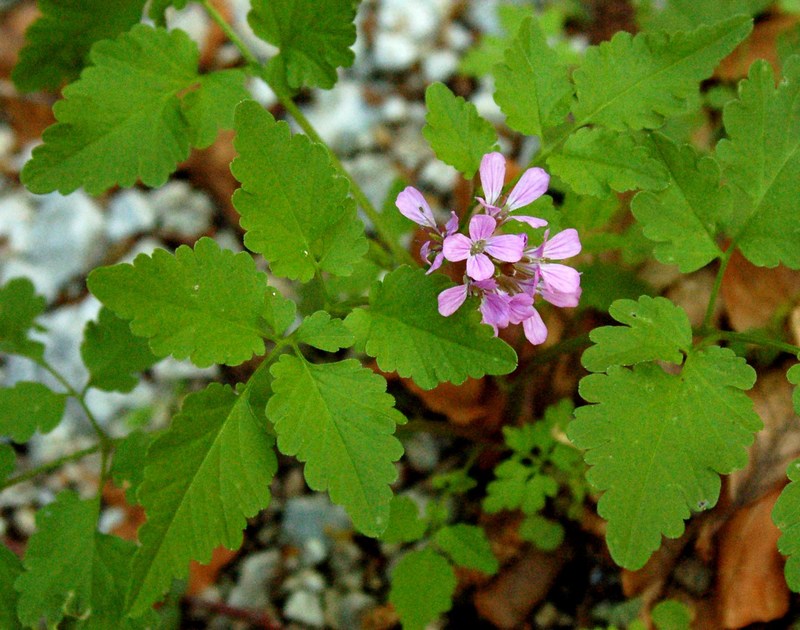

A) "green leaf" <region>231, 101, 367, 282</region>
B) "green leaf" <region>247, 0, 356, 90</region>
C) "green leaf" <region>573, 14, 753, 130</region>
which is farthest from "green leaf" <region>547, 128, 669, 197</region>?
"green leaf" <region>247, 0, 356, 90</region>

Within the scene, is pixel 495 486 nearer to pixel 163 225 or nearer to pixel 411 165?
pixel 411 165

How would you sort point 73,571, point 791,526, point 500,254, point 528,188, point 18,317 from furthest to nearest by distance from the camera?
point 18,317 → point 73,571 → point 528,188 → point 500,254 → point 791,526

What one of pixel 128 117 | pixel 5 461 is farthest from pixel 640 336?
pixel 5 461

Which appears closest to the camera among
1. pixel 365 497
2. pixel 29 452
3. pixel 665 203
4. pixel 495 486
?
pixel 365 497

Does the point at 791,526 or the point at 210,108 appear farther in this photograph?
the point at 210,108

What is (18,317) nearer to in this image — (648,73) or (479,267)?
(479,267)

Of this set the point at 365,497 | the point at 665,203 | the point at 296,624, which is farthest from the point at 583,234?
the point at 296,624

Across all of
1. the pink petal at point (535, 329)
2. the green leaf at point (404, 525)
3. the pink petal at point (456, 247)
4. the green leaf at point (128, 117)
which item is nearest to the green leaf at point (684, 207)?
the pink petal at point (535, 329)

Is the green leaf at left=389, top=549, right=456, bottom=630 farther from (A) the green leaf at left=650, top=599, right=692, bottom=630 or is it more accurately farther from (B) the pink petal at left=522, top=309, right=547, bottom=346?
(B) the pink petal at left=522, top=309, right=547, bottom=346
